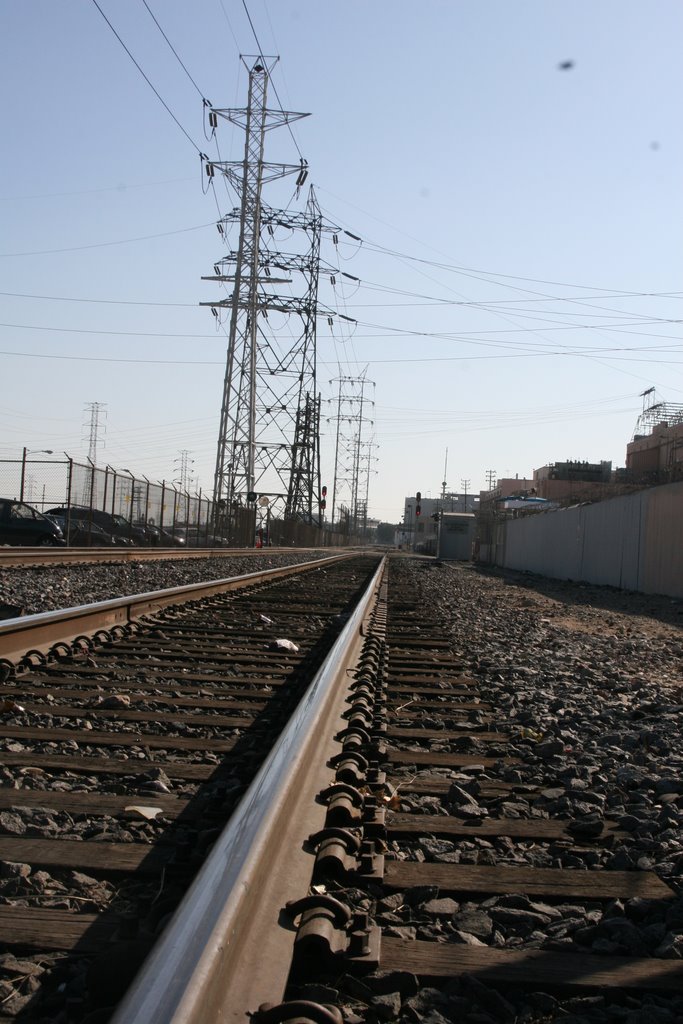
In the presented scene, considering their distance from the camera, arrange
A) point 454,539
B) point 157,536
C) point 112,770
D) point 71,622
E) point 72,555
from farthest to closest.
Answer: point 454,539 < point 157,536 < point 72,555 < point 71,622 < point 112,770

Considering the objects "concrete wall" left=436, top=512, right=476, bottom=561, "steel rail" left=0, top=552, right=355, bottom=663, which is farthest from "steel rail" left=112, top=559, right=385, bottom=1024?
"concrete wall" left=436, top=512, right=476, bottom=561

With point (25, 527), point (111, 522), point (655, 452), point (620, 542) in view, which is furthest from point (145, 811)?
point (655, 452)

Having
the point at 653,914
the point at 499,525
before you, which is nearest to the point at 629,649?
the point at 653,914

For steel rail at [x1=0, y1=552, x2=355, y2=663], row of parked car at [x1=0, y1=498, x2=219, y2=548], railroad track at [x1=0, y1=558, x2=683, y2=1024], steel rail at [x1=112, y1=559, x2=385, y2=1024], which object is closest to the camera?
steel rail at [x1=112, y1=559, x2=385, y2=1024]

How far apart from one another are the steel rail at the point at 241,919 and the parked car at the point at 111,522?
1154 inches

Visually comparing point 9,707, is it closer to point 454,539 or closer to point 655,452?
point 454,539

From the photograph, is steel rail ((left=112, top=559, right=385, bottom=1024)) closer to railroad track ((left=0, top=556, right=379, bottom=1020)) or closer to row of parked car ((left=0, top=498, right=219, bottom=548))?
railroad track ((left=0, top=556, right=379, bottom=1020))

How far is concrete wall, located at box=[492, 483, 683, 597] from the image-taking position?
2349cm

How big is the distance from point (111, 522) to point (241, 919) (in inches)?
1328

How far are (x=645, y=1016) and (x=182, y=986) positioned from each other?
108 cm

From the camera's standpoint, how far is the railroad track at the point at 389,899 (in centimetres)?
224

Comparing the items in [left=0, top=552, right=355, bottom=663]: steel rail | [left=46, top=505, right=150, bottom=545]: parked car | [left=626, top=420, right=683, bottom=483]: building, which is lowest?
[left=0, top=552, right=355, bottom=663]: steel rail

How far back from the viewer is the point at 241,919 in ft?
7.59

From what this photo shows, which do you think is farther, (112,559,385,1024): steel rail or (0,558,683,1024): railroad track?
(0,558,683,1024): railroad track
